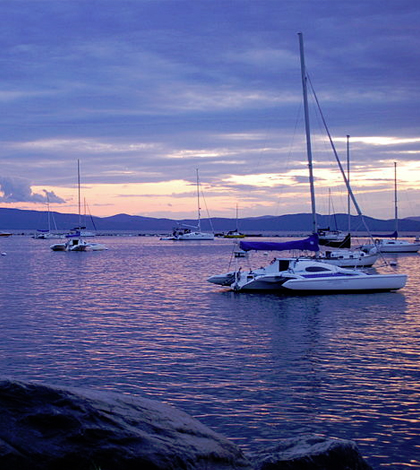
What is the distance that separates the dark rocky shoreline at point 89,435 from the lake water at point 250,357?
Answer: 0.75 metres

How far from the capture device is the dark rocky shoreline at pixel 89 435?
6.85m

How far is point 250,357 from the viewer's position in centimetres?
1916

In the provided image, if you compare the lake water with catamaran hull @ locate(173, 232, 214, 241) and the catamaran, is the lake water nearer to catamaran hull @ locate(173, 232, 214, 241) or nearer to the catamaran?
the catamaran

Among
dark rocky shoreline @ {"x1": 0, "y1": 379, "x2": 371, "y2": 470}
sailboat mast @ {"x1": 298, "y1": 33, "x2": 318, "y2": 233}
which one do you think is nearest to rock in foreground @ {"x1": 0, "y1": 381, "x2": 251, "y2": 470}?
dark rocky shoreline @ {"x1": 0, "y1": 379, "x2": 371, "y2": 470}

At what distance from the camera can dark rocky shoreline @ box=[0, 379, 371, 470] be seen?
6.85 m

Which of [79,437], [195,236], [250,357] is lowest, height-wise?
[250,357]

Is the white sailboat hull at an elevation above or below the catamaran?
above

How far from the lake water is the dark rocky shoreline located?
2.45ft

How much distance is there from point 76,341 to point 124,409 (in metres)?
15.1

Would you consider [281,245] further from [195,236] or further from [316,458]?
[195,236]

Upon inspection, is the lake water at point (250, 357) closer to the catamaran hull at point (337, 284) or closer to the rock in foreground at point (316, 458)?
the catamaran hull at point (337, 284)

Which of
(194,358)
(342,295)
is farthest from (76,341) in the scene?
(342,295)

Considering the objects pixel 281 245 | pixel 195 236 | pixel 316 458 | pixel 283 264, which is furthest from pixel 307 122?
pixel 195 236

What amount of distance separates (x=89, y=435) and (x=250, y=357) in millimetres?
12536
